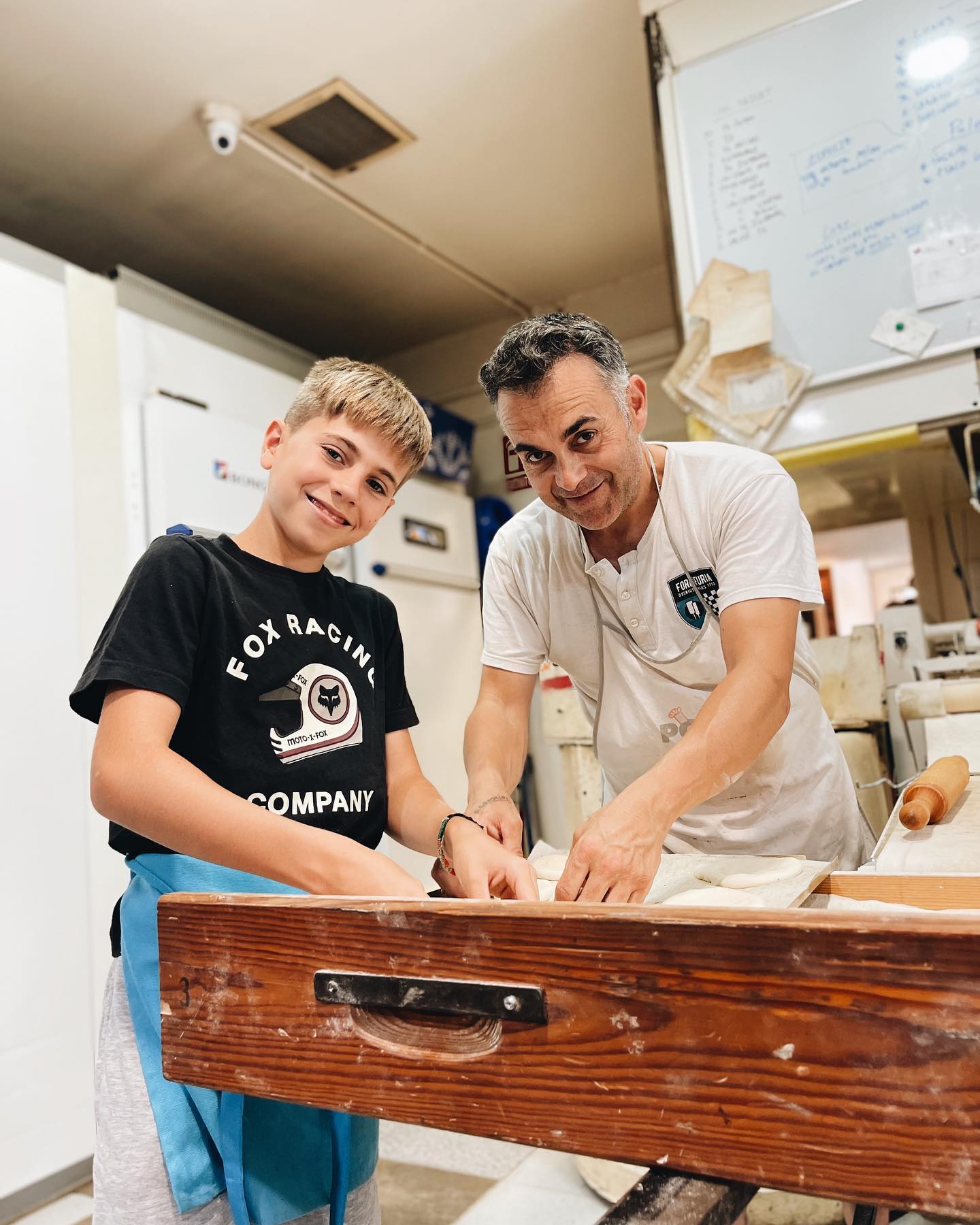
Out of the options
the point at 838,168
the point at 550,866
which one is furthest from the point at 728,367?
the point at 550,866

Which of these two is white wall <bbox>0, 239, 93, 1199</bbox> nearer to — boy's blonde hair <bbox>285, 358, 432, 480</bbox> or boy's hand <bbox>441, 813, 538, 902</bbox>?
boy's blonde hair <bbox>285, 358, 432, 480</bbox>

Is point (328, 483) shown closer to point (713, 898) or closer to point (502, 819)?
point (502, 819)

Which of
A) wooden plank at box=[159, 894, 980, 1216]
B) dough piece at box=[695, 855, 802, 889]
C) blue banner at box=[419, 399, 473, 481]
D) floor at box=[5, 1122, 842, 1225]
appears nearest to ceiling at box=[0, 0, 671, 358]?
blue banner at box=[419, 399, 473, 481]

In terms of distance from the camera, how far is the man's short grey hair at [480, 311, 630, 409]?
3.14 feet

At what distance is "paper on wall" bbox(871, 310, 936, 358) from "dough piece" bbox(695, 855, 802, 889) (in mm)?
1141

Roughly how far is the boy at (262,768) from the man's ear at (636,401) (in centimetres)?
24

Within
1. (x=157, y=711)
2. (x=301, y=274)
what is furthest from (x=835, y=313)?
(x=301, y=274)

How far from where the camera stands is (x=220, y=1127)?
2.28 ft

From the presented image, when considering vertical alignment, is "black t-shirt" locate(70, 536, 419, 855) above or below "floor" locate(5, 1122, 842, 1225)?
above

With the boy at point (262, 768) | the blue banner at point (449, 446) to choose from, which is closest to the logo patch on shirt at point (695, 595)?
the boy at point (262, 768)

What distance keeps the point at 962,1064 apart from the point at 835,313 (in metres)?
1.60

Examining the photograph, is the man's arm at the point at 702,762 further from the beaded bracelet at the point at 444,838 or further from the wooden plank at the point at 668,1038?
the wooden plank at the point at 668,1038

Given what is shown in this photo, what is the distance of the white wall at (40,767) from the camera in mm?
1833

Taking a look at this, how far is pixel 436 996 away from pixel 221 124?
248cm
